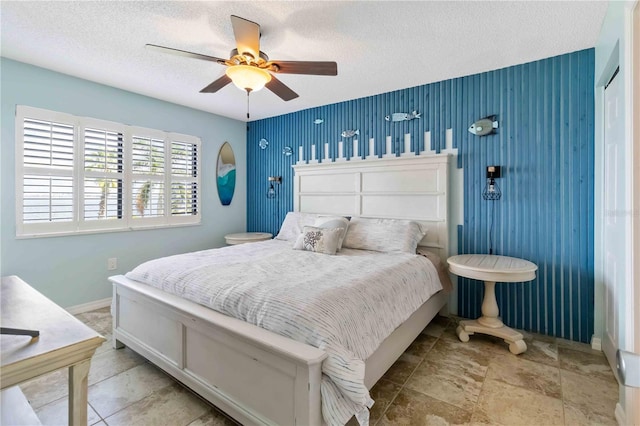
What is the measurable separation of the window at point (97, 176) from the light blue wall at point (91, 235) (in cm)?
9

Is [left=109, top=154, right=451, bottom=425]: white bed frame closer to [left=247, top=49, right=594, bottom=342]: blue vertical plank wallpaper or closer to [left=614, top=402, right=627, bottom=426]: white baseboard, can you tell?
[left=247, top=49, right=594, bottom=342]: blue vertical plank wallpaper

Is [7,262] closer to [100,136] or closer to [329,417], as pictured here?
[100,136]

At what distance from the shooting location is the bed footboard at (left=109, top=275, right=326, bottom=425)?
134cm

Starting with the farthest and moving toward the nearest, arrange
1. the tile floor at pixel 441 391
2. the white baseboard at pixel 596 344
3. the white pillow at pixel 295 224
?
1. the white pillow at pixel 295 224
2. the white baseboard at pixel 596 344
3. the tile floor at pixel 441 391

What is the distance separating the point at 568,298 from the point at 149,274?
3.47 m

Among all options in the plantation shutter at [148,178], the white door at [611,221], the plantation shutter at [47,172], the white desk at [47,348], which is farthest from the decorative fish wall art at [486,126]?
the plantation shutter at [47,172]

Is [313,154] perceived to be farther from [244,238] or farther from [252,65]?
[252,65]

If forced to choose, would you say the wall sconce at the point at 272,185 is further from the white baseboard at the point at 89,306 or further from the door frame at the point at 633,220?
the door frame at the point at 633,220

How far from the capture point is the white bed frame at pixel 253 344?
1.37 m

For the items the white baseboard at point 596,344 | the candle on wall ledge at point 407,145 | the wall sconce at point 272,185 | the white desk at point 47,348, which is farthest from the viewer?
→ the wall sconce at point 272,185

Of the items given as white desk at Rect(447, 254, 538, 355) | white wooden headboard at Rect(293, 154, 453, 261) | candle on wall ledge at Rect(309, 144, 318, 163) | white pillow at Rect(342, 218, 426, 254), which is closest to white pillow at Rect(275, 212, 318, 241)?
white wooden headboard at Rect(293, 154, 453, 261)

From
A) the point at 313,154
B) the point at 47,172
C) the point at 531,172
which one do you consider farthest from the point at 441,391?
the point at 47,172

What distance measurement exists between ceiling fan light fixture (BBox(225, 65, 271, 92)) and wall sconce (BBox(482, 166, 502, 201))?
87.6 inches

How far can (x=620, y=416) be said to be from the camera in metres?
1.59
